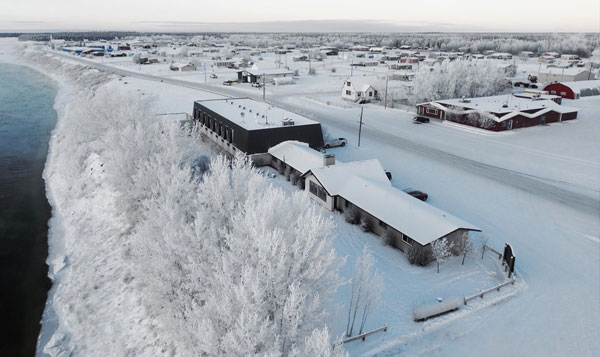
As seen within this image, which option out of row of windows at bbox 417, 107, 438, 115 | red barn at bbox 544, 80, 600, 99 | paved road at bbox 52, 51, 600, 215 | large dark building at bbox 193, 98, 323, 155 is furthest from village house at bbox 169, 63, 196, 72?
red barn at bbox 544, 80, 600, 99

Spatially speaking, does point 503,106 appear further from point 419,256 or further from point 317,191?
point 419,256

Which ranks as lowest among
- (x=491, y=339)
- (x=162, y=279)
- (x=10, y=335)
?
(x=10, y=335)

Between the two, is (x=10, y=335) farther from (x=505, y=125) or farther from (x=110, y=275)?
(x=505, y=125)

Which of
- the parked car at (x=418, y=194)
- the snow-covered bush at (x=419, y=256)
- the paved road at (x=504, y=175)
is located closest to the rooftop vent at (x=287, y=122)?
the paved road at (x=504, y=175)

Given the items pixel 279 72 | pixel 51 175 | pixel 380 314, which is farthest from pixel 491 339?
pixel 279 72

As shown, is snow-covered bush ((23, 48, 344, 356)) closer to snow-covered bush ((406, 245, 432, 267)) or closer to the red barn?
snow-covered bush ((406, 245, 432, 267))

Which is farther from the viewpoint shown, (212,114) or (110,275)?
(212,114)
